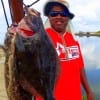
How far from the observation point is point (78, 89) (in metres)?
4.52

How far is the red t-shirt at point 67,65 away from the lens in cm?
438

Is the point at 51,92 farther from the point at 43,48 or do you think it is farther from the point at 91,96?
the point at 91,96

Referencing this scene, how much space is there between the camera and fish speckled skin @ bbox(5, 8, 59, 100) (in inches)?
135

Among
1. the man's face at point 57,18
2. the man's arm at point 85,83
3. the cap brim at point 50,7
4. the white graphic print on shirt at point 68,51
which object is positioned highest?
the cap brim at point 50,7

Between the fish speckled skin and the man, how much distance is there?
732mm

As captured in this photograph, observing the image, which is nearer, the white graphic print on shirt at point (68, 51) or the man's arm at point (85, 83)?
the white graphic print on shirt at point (68, 51)

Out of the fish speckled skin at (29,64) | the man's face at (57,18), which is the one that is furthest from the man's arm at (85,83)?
the fish speckled skin at (29,64)

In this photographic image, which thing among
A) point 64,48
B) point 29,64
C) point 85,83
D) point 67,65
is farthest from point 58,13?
point 29,64

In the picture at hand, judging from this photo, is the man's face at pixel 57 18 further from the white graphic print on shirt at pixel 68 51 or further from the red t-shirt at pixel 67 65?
the white graphic print on shirt at pixel 68 51

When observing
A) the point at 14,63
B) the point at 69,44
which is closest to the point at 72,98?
the point at 69,44

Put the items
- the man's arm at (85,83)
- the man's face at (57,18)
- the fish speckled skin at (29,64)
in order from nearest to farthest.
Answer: the fish speckled skin at (29,64)
the man's face at (57,18)
the man's arm at (85,83)

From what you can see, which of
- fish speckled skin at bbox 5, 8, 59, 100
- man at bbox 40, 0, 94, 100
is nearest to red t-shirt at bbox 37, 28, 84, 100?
man at bbox 40, 0, 94, 100

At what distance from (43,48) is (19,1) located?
0.58m

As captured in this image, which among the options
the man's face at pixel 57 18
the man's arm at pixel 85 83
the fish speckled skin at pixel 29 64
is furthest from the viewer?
the man's arm at pixel 85 83
